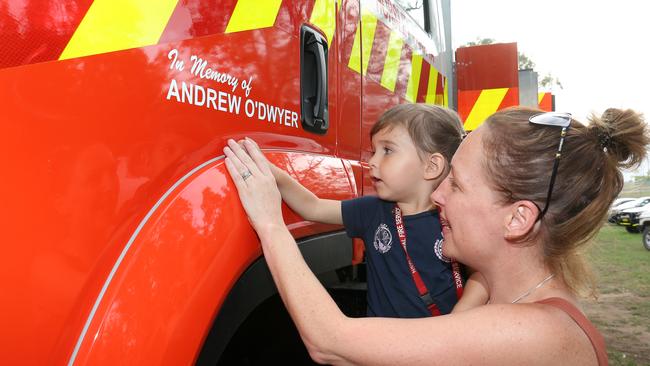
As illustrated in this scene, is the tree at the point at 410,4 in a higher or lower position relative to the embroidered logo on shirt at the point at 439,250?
higher

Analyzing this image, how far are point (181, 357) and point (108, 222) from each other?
27 cm

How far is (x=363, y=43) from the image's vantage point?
1.85m

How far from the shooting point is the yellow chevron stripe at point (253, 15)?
3.91 ft

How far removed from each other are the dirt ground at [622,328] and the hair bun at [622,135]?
3561 mm

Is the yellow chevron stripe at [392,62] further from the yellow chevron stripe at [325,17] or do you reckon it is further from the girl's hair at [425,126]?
the yellow chevron stripe at [325,17]

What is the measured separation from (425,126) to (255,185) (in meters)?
0.75

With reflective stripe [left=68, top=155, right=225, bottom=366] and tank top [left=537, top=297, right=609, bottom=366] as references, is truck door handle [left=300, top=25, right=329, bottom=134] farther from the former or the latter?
tank top [left=537, top=297, right=609, bottom=366]

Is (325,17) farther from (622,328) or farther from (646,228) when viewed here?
(646,228)

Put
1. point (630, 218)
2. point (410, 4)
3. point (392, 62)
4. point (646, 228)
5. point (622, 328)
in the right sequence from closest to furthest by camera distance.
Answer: point (392, 62), point (410, 4), point (622, 328), point (646, 228), point (630, 218)

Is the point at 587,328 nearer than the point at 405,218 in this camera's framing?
Yes

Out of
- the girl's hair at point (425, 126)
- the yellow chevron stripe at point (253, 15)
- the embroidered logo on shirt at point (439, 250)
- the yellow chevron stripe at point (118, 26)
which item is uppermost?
the yellow chevron stripe at point (253, 15)

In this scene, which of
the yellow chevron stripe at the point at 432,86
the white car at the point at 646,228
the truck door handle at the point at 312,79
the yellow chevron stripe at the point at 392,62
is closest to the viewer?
the truck door handle at the point at 312,79

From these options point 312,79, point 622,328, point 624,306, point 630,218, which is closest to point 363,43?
point 312,79

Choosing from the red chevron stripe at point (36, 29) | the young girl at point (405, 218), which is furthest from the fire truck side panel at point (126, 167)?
the young girl at point (405, 218)
